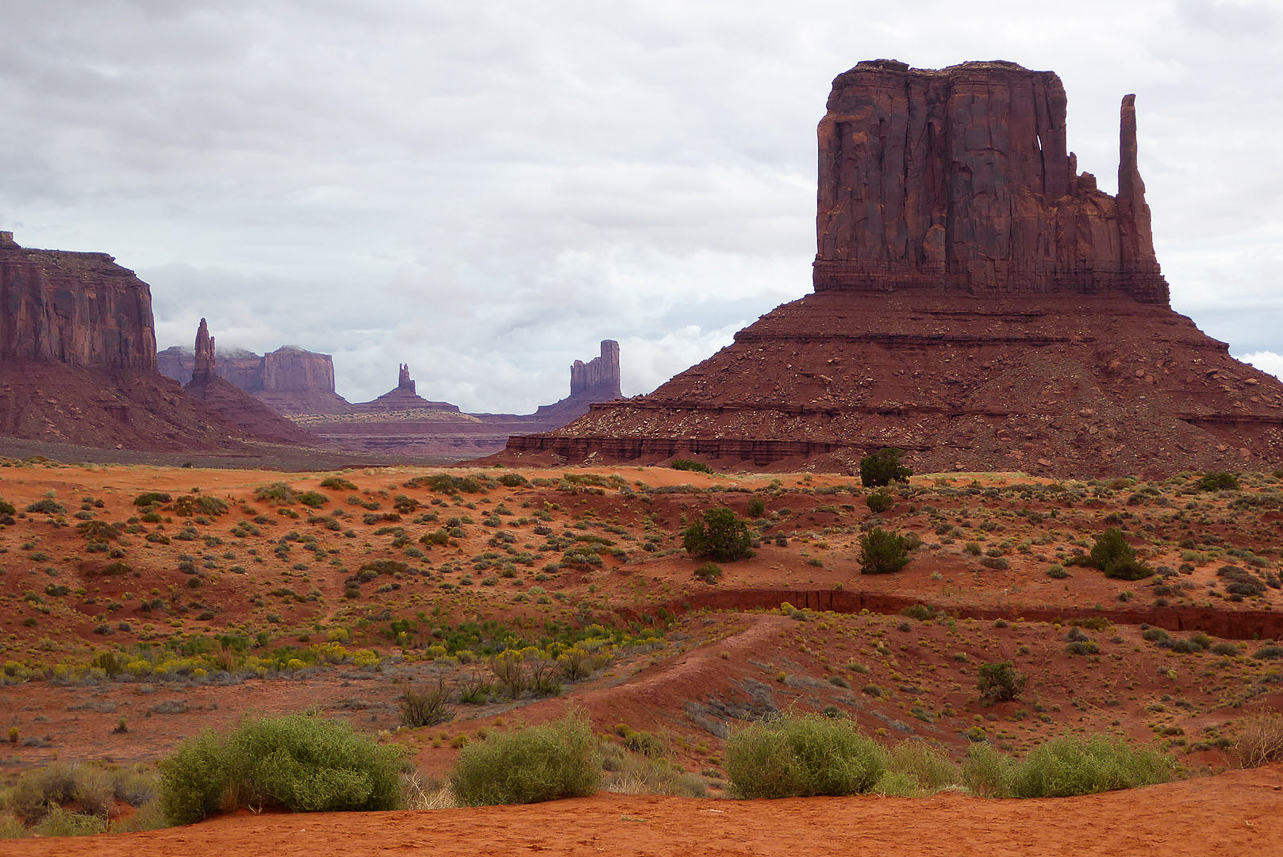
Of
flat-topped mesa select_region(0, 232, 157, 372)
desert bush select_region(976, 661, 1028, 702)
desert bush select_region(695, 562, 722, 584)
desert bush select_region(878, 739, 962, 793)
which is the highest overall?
flat-topped mesa select_region(0, 232, 157, 372)

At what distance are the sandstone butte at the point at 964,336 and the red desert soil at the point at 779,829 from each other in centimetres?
6444

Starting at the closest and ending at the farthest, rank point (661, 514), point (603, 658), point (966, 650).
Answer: point (603, 658), point (966, 650), point (661, 514)

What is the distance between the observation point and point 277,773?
1102 cm

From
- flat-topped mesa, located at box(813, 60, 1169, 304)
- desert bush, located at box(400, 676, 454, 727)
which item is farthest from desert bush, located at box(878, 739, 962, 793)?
flat-topped mesa, located at box(813, 60, 1169, 304)

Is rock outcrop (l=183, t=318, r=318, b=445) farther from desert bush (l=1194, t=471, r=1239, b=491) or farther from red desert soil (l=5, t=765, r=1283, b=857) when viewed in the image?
red desert soil (l=5, t=765, r=1283, b=857)

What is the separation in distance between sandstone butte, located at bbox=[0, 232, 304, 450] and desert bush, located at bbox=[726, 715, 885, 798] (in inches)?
5272

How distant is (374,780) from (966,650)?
17.5 m

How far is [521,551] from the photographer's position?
3797 centimetres

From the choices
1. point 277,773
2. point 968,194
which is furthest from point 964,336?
point 277,773

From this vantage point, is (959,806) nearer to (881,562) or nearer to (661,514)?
(881,562)

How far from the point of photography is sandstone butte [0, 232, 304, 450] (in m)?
135

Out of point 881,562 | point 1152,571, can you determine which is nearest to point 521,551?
point 881,562

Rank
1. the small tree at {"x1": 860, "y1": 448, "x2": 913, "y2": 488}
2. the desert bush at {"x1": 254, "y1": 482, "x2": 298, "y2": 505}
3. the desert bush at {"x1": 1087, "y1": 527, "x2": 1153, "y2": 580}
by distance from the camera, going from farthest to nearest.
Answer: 1. the small tree at {"x1": 860, "y1": 448, "x2": 913, "y2": 488}
2. the desert bush at {"x1": 254, "y1": 482, "x2": 298, "y2": 505}
3. the desert bush at {"x1": 1087, "y1": 527, "x2": 1153, "y2": 580}

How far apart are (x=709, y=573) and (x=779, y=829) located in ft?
74.2
